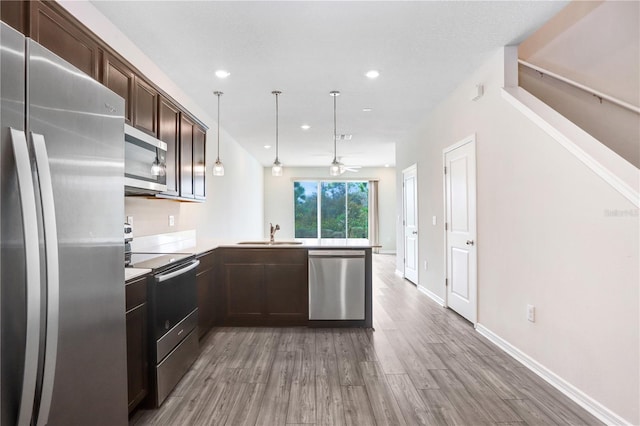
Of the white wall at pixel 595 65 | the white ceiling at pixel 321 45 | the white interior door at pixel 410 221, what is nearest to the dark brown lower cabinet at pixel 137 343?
the white ceiling at pixel 321 45

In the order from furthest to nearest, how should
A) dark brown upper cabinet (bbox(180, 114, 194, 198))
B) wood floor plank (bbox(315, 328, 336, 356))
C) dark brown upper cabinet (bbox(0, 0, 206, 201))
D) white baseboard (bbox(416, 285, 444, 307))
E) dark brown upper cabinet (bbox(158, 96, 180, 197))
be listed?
white baseboard (bbox(416, 285, 444, 307)) → dark brown upper cabinet (bbox(180, 114, 194, 198)) → wood floor plank (bbox(315, 328, 336, 356)) → dark brown upper cabinet (bbox(158, 96, 180, 197)) → dark brown upper cabinet (bbox(0, 0, 206, 201))

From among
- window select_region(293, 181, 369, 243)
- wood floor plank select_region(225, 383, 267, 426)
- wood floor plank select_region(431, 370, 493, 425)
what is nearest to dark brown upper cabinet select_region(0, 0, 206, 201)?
wood floor plank select_region(225, 383, 267, 426)

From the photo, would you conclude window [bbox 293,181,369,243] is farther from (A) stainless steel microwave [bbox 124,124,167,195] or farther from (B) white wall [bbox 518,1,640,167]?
(A) stainless steel microwave [bbox 124,124,167,195]

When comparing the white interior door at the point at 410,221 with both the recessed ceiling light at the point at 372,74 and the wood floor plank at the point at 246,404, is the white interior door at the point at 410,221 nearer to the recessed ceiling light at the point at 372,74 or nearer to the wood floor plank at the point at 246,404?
the recessed ceiling light at the point at 372,74

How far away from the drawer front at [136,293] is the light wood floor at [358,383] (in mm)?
726

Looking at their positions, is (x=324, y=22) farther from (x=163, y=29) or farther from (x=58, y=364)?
(x=58, y=364)

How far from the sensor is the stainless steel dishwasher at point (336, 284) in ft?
11.8

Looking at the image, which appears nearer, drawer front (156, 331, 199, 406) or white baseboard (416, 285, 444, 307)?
drawer front (156, 331, 199, 406)

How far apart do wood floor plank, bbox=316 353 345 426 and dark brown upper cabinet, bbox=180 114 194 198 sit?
203 cm

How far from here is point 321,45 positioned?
2.88m

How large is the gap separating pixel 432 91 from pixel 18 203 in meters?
4.04

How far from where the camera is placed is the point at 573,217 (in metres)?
2.24

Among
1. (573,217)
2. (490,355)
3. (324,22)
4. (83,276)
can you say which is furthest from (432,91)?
(83,276)

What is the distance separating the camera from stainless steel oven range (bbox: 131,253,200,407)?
2.08 meters
